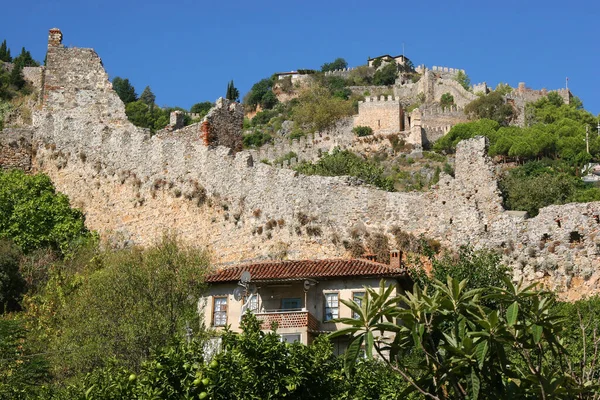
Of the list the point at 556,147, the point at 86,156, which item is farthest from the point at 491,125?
the point at 86,156

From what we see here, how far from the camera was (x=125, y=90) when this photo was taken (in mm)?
114125

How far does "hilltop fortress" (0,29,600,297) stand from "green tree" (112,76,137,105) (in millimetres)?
64739

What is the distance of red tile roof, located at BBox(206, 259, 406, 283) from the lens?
31.7 metres

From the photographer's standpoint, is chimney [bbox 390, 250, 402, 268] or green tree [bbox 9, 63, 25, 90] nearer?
chimney [bbox 390, 250, 402, 268]

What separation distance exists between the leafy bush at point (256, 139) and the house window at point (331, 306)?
194 feet

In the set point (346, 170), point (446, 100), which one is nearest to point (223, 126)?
point (346, 170)

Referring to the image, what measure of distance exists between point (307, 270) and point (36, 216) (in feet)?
47.3

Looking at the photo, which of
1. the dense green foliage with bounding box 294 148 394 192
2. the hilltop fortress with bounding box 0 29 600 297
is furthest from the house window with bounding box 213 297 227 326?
the dense green foliage with bounding box 294 148 394 192

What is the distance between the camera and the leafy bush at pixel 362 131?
8375cm

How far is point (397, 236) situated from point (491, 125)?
179ft

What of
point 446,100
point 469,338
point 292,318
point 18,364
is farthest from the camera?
point 446,100

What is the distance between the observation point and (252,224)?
37.4m

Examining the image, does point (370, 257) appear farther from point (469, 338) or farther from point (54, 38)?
point (54, 38)

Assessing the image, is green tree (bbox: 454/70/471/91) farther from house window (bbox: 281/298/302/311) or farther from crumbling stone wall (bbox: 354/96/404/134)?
house window (bbox: 281/298/302/311)
